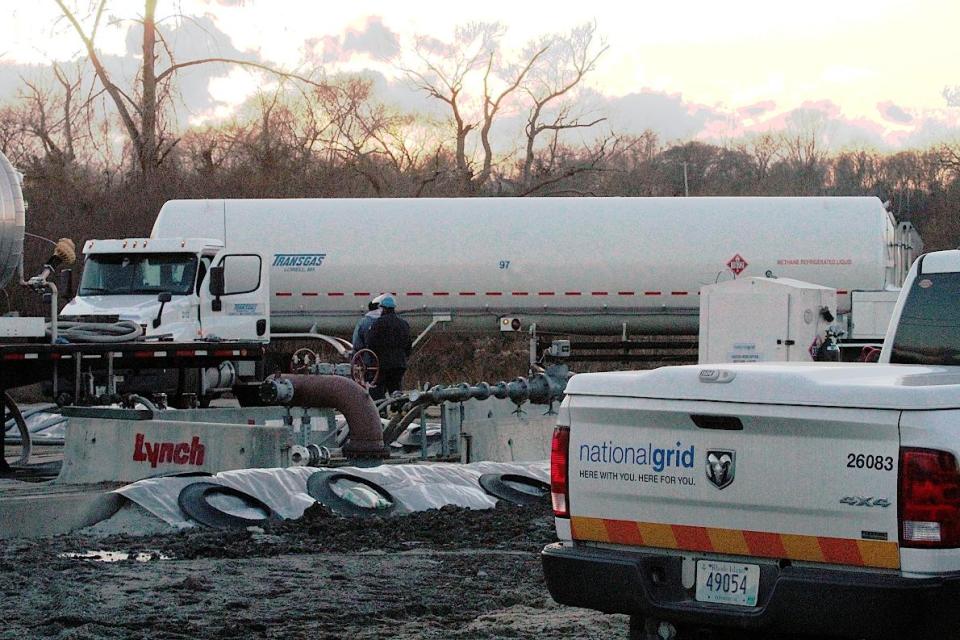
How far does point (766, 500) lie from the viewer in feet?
18.2

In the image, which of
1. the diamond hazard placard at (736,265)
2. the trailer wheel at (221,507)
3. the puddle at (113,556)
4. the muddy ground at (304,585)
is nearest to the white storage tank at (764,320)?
the diamond hazard placard at (736,265)

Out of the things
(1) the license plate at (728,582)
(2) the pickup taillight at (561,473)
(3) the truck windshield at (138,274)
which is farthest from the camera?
(3) the truck windshield at (138,274)

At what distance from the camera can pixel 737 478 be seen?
18.5 feet

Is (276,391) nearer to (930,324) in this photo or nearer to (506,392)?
Answer: (506,392)

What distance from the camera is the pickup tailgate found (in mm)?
5289

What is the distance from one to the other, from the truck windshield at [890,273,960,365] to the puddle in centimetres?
517

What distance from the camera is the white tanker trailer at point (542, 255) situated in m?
30.1

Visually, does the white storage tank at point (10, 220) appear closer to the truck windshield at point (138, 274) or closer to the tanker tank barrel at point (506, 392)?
the tanker tank barrel at point (506, 392)

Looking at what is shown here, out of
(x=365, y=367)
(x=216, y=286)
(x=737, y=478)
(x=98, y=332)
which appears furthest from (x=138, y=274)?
(x=737, y=478)

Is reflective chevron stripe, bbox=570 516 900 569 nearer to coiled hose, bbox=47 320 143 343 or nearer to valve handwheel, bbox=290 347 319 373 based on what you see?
coiled hose, bbox=47 320 143 343

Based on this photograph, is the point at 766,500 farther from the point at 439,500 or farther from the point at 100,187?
the point at 100,187

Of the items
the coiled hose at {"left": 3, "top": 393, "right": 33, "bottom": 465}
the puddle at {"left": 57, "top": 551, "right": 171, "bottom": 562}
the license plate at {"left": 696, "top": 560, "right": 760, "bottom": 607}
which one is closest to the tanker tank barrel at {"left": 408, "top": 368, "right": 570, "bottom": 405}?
the coiled hose at {"left": 3, "top": 393, "right": 33, "bottom": 465}

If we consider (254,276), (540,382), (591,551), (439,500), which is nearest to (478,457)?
(540,382)

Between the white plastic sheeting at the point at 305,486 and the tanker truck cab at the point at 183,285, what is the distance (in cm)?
1049
